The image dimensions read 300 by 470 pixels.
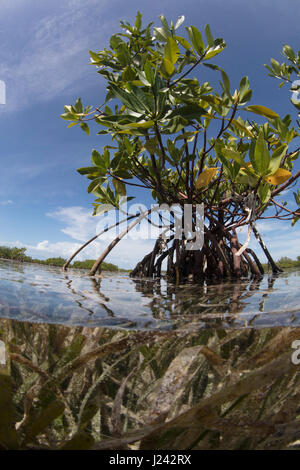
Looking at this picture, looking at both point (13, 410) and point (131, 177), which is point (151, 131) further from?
point (13, 410)

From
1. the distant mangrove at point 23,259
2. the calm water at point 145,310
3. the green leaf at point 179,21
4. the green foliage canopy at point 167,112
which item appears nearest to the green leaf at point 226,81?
the green foliage canopy at point 167,112

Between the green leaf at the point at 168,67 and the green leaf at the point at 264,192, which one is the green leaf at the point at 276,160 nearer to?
the green leaf at the point at 264,192

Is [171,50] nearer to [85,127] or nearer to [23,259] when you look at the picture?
[85,127]

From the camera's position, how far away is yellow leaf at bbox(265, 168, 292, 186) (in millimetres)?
1145

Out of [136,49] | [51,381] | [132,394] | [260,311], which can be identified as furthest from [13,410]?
[136,49]

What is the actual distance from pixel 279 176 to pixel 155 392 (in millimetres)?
1087

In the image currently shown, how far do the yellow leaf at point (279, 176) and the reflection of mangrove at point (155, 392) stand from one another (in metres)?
0.75

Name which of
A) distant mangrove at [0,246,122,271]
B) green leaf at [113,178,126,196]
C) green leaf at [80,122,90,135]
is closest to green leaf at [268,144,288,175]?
green leaf at [113,178,126,196]

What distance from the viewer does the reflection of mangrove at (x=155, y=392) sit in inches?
22.5

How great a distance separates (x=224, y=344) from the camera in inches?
27.1

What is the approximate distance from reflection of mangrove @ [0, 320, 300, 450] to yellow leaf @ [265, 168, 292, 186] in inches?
29.6

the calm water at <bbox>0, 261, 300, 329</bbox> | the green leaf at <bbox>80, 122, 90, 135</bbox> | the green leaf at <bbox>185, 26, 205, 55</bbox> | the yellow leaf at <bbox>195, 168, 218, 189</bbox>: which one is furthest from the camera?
the green leaf at <bbox>80, 122, 90, 135</bbox>

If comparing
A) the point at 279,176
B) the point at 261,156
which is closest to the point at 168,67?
the point at 261,156

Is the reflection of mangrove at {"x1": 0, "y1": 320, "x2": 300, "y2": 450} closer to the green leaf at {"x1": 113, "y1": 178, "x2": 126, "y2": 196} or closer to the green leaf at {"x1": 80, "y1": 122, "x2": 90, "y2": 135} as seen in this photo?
the green leaf at {"x1": 113, "y1": 178, "x2": 126, "y2": 196}
